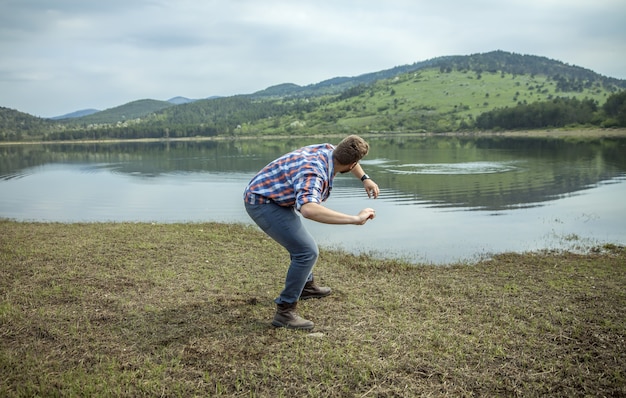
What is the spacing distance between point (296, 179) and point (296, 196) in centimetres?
23

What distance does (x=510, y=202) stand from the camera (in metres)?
21.8

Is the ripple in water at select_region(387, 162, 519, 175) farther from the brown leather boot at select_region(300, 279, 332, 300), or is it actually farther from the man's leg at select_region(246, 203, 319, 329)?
the man's leg at select_region(246, 203, 319, 329)

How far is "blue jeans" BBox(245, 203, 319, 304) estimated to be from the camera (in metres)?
5.59

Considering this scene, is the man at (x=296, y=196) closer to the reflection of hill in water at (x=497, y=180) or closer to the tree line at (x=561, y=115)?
the reflection of hill in water at (x=497, y=180)

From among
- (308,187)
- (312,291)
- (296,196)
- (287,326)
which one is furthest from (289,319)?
(308,187)

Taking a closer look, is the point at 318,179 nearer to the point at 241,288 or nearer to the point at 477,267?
the point at 241,288

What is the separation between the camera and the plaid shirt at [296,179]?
5105 mm

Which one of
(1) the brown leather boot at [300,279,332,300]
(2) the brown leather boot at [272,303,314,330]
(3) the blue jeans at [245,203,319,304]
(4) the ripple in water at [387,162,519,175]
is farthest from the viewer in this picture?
(4) the ripple in water at [387,162,519,175]

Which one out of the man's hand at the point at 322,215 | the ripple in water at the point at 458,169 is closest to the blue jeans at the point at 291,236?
the man's hand at the point at 322,215

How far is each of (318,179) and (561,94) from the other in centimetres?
20970

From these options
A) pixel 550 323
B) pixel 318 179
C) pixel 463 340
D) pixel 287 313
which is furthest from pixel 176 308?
pixel 550 323

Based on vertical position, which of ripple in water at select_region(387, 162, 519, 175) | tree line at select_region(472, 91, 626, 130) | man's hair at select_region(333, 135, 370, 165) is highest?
tree line at select_region(472, 91, 626, 130)

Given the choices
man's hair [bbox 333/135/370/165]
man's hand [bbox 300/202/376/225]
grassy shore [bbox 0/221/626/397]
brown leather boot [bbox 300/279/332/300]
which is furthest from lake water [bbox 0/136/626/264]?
man's hand [bbox 300/202/376/225]

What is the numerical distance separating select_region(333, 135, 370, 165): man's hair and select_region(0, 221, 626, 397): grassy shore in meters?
2.20
